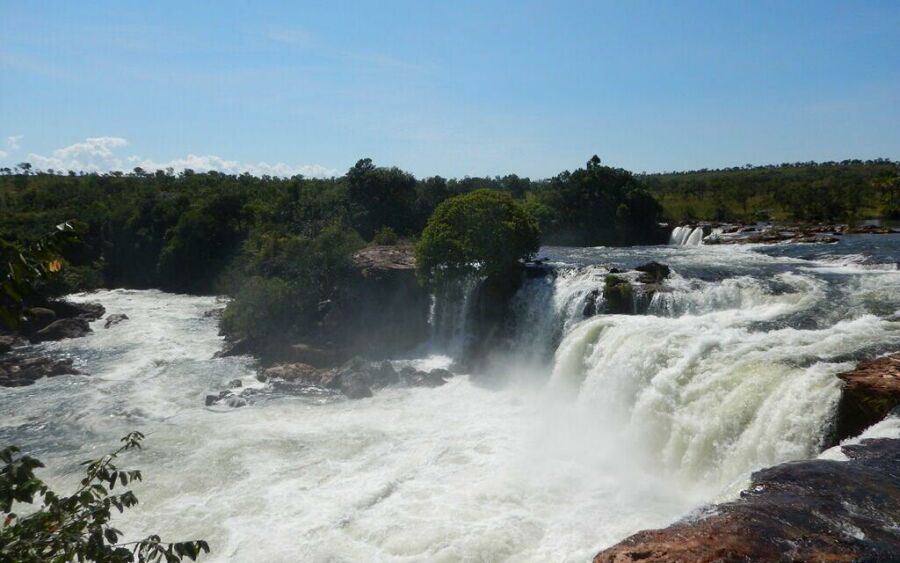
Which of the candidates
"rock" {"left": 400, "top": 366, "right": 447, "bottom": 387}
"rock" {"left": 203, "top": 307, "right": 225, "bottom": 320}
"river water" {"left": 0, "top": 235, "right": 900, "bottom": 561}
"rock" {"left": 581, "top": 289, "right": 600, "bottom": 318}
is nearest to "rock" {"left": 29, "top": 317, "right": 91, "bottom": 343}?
"river water" {"left": 0, "top": 235, "right": 900, "bottom": 561}

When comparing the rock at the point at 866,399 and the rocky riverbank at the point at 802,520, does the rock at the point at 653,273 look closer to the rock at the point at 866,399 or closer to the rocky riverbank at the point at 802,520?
the rock at the point at 866,399

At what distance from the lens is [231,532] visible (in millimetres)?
14703

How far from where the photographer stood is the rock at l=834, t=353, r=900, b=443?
12.1 metres

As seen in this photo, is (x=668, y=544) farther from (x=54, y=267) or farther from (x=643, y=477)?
(x=643, y=477)

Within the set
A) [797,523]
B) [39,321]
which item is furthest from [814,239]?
[39,321]

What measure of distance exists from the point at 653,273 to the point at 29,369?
96.6ft

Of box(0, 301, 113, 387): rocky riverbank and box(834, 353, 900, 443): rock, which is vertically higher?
box(834, 353, 900, 443): rock

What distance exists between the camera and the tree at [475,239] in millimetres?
29109

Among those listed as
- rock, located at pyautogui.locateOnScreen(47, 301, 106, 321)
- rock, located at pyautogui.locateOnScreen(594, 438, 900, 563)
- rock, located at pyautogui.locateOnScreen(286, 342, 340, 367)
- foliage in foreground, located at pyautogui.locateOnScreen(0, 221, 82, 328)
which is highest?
foliage in foreground, located at pyautogui.locateOnScreen(0, 221, 82, 328)

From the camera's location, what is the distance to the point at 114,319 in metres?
37.6

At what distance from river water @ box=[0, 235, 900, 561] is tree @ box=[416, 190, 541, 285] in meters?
2.40

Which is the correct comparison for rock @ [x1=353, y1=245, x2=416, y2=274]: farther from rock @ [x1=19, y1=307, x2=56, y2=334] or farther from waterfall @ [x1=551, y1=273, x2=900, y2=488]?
rock @ [x1=19, y1=307, x2=56, y2=334]

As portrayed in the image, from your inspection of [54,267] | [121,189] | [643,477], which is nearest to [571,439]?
[643,477]

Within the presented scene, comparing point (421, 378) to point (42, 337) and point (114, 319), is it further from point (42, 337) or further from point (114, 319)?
point (42, 337)
